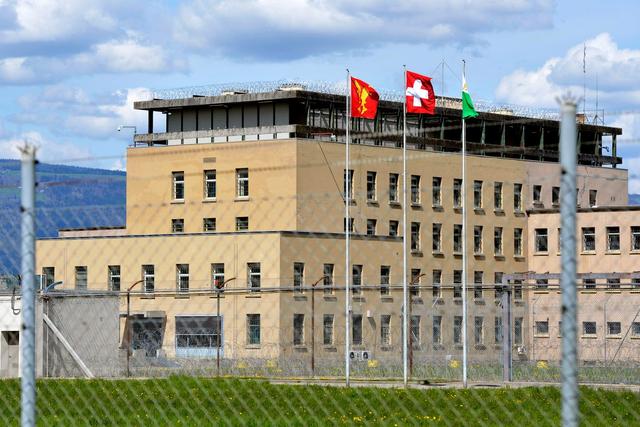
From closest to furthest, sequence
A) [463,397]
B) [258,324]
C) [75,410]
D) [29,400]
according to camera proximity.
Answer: [29,400], [75,410], [463,397], [258,324]

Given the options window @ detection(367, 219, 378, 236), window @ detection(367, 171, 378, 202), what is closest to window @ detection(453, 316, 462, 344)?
window @ detection(367, 171, 378, 202)

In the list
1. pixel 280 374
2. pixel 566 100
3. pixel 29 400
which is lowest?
pixel 280 374

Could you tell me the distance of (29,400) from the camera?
936 cm

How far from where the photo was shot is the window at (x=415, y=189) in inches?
2950

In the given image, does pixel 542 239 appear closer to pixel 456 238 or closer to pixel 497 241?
pixel 497 241

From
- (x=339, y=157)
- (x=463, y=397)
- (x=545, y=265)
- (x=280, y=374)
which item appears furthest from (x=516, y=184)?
(x=463, y=397)

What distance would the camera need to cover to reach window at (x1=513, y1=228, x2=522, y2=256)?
8162 centimetres

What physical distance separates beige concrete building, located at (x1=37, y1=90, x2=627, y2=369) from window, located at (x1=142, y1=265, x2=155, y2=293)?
0.18m

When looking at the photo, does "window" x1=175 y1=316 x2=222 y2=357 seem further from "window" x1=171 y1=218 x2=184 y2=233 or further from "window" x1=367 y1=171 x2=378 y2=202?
"window" x1=367 y1=171 x2=378 y2=202

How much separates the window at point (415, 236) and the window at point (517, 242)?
23.9 feet

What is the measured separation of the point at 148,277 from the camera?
66.4 meters

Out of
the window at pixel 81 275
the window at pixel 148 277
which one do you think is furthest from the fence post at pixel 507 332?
the window at pixel 81 275

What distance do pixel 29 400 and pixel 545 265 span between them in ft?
235

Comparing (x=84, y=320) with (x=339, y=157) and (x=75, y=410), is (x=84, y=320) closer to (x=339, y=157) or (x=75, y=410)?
(x=75, y=410)
